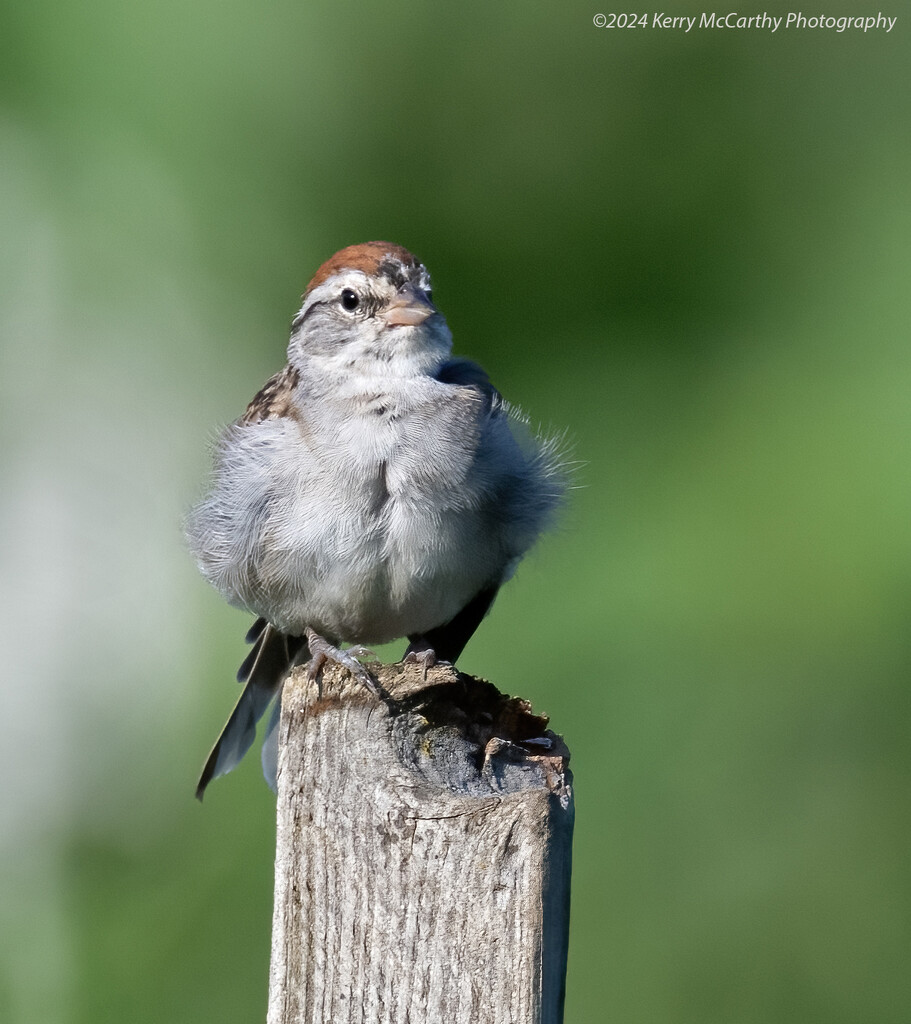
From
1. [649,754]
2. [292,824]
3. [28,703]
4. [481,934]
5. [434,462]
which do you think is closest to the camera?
[481,934]

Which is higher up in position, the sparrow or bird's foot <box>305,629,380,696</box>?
the sparrow

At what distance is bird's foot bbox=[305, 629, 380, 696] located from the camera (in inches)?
96.3

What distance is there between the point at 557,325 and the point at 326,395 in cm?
229

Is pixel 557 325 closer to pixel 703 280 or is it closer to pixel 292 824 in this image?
pixel 703 280

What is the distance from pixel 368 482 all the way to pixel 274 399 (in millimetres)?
542

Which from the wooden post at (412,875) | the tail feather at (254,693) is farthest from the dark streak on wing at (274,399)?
the wooden post at (412,875)

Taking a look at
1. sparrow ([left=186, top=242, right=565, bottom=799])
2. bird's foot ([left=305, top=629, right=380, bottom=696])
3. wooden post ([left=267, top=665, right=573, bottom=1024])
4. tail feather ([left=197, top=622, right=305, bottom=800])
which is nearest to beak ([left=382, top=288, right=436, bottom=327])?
sparrow ([left=186, top=242, right=565, bottom=799])

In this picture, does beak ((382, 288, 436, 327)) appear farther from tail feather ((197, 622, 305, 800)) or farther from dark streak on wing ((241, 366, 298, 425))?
tail feather ((197, 622, 305, 800))

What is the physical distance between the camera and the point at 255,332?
573 cm

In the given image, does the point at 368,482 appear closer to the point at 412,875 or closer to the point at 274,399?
the point at 274,399

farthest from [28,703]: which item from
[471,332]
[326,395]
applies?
[326,395]

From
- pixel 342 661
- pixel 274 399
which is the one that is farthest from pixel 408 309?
pixel 342 661

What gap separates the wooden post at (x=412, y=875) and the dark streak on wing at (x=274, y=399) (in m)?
1.55

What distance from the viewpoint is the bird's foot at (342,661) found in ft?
8.02
